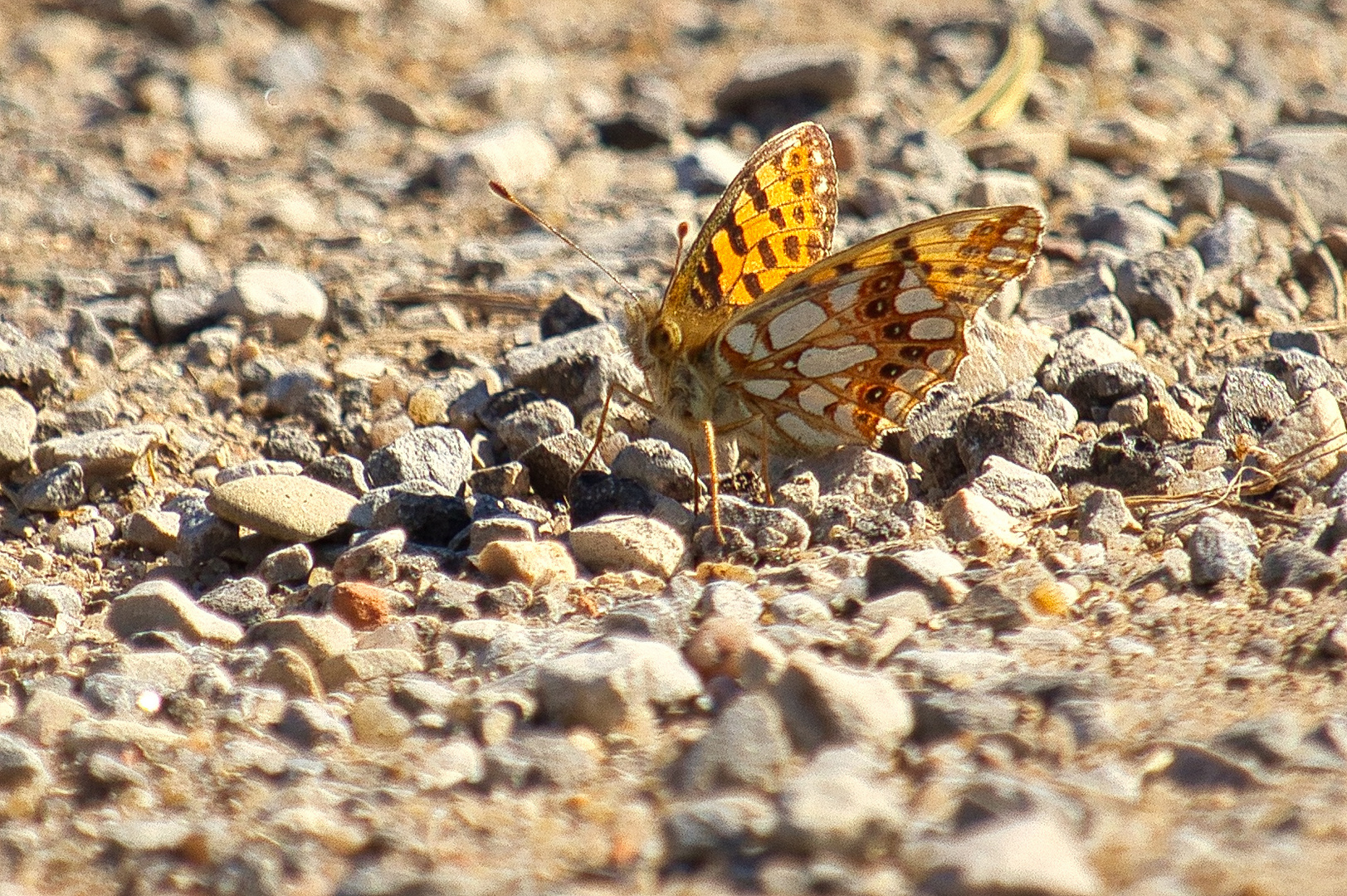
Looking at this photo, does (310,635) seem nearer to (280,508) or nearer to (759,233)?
(280,508)

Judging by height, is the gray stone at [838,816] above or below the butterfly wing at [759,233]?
below

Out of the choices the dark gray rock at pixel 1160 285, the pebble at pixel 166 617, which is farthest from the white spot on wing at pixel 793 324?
the pebble at pixel 166 617

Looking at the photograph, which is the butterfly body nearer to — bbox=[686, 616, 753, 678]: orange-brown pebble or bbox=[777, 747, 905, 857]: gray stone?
bbox=[686, 616, 753, 678]: orange-brown pebble

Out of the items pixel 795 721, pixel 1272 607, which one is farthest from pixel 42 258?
pixel 1272 607

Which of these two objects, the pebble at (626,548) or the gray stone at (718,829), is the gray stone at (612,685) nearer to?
the gray stone at (718,829)

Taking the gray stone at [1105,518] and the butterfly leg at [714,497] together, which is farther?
the butterfly leg at [714,497]
